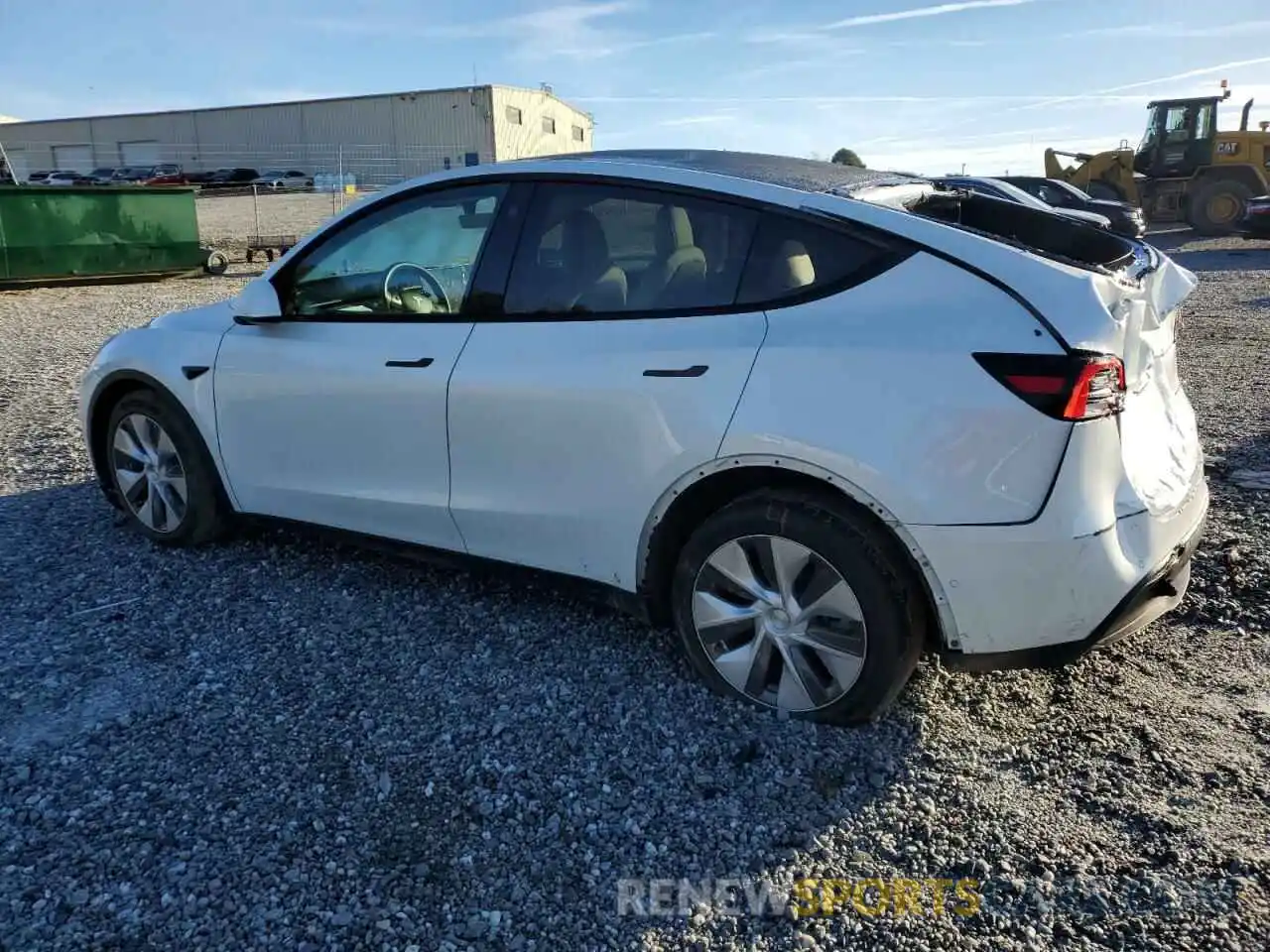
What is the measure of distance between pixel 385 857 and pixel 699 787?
85 centimetres

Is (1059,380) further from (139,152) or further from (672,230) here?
(139,152)

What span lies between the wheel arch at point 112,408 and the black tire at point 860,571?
239 cm

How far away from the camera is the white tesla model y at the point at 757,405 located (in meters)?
2.63

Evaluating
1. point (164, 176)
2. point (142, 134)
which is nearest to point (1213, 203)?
point (164, 176)

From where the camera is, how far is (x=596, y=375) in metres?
3.13

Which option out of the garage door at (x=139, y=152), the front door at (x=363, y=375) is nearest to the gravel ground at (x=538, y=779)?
the front door at (x=363, y=375)

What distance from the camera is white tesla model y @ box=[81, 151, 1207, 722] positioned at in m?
2.63

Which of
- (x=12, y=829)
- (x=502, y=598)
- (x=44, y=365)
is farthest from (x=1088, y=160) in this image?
(x=12, y=829)

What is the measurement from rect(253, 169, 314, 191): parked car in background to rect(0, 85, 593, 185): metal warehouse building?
2.54 meters

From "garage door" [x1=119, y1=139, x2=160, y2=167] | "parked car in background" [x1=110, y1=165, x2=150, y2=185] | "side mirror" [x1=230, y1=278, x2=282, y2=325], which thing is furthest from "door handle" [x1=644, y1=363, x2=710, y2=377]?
"garage door" [x1=119, y1=139, x2=160, y2=167]

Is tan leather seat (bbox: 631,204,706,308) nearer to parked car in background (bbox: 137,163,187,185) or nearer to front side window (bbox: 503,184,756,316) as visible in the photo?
front side window (bbox: 503,184,756,316)

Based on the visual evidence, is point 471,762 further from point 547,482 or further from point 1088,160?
point 1088,160

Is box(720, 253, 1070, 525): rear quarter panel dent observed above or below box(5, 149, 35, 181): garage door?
below

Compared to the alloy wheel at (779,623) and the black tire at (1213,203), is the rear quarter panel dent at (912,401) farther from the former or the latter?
the black tire at (1213,203)
